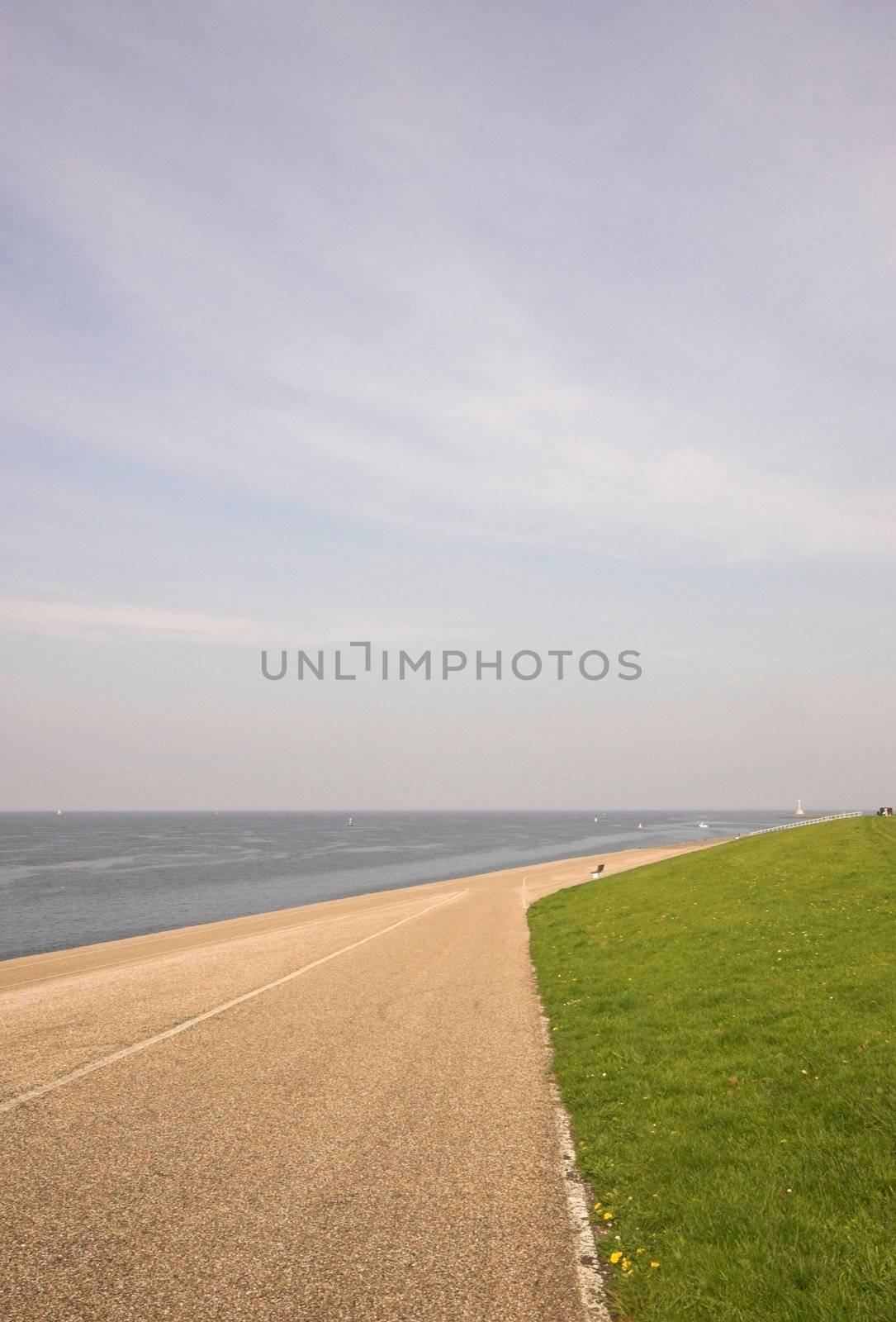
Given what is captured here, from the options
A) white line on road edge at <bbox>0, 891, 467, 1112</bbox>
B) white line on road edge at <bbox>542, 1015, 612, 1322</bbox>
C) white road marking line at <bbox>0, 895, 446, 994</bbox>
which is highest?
white line on road edge at <bbox>542, 1015, 612, 1322</bbox>

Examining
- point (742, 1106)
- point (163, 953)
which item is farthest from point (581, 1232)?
point (163, 953)

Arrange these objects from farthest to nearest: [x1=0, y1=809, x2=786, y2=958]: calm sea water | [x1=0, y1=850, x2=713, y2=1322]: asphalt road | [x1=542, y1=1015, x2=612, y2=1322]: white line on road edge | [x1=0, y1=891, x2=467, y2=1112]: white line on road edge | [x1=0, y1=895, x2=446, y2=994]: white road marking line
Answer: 1. [x1=0, y1=809, x2=786, y2=958]: calm sea water
2. [x1=0, y1=895, x2=446, y2=994]: white road marking line
3. [x1=0, y1=891, x2=467, y2=1112]: white line on road edge
4. [x1=0, y1=850, x2=713, y2=1322]: asphalt road
5. [x1=542, y1=1015, x2=612, y2=1322]: white line on road edge

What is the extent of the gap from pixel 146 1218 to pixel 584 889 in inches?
1246

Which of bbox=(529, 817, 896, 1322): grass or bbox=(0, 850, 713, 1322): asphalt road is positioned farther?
bbox=(0, 850, 713, 1322): asphalt road

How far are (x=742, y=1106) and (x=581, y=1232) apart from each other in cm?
301

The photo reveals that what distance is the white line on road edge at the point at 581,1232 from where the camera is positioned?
547 centimetres

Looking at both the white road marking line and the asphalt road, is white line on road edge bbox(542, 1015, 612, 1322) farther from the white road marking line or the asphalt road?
the white road marking line

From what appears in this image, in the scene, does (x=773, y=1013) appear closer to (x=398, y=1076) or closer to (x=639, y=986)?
(x=639, y=986)

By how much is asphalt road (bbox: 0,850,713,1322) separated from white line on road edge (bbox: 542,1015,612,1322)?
0.10m

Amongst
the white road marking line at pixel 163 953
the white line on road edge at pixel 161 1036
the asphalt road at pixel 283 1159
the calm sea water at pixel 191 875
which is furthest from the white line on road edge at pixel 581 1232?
the calm sea water at pixel 191 875

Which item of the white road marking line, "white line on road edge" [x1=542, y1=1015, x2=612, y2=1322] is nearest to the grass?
"white line on road edge" [x1=542, y1=1015, x2=612, y2=1322]

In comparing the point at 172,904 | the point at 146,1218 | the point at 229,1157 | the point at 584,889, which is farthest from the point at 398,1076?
the point at 172,904

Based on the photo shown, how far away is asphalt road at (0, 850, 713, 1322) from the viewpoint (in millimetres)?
5641

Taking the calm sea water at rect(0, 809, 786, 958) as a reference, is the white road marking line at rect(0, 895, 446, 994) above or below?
above
